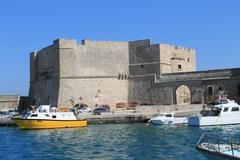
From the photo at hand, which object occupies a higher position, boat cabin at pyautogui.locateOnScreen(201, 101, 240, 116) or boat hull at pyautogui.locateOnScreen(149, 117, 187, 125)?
boat cabin at pyautogui.locateOnScreen(201, 101, 240, 116)

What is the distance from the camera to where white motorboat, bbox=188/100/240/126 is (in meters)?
31.7

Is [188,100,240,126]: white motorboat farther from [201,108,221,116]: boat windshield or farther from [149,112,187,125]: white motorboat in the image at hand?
[149,112,187,125]: white motorboat

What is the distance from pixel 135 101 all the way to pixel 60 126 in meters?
15.7

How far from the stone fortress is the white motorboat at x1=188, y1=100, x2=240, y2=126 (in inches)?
489

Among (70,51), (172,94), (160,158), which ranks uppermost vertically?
(70,51)

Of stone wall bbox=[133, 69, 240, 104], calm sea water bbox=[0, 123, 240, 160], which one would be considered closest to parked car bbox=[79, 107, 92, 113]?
stone wall bbox=[133, 69, 240, 104]

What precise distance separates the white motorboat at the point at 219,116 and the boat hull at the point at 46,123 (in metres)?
7.79

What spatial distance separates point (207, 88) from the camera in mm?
43688

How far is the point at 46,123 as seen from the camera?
1332 inches

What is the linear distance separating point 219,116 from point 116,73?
734 inches

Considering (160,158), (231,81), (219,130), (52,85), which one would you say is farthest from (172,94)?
(160,158)

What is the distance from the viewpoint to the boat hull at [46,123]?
33.8 meters

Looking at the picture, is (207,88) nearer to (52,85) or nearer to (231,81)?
(231,81)

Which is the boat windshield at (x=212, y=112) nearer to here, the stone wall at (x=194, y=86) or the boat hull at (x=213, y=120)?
the boat hull at (x=213, y=120)
